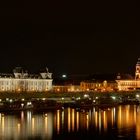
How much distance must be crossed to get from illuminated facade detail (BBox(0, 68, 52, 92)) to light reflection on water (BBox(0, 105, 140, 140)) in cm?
3186

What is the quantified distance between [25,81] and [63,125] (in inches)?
1781

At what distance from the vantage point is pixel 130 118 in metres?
44.2

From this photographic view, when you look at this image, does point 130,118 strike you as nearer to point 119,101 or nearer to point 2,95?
point 2,95

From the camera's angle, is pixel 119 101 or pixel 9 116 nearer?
pixel 9 116

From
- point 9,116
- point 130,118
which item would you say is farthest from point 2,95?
point 130,118

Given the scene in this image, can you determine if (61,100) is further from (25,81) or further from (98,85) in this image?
(98,85)

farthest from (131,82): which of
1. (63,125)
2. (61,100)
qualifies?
(63,125)

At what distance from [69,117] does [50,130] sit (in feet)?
27.9

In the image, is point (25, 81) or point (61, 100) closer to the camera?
point (61, 100)

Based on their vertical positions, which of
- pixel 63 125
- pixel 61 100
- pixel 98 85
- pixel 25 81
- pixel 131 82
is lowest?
pixel 63 125

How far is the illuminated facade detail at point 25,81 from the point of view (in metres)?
80.1

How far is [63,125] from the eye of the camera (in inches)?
1554

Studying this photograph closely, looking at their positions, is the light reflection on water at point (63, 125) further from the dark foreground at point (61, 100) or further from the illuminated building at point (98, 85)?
the illuminated building at point (98, 85)

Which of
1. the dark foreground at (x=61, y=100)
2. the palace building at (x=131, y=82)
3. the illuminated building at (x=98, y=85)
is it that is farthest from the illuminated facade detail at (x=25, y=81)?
the palace building at (x=131, y=82)
